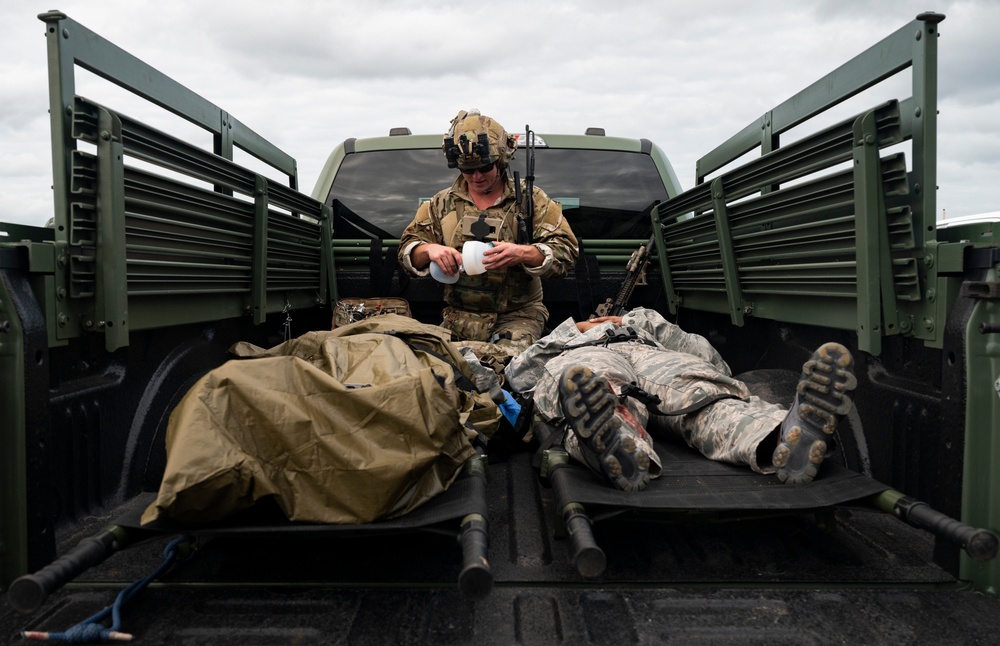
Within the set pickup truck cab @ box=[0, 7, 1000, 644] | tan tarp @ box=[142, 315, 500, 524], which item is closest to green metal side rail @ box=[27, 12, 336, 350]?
pickup truck cab @ box=[0, 7, 1000, 644]

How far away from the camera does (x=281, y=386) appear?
1579 mm

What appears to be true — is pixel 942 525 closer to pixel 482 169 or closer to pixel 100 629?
pixel 100 629

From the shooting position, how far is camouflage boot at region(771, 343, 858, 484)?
5.65 feet

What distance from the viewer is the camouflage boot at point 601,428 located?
5.65ft

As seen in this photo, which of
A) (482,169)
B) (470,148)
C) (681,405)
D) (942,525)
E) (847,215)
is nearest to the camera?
(942,525)

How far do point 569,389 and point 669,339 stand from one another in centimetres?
126

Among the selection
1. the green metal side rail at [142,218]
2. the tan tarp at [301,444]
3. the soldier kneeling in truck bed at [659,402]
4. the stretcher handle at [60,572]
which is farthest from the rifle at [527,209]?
the stretcher handle at [60,572]

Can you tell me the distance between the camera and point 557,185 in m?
3.91

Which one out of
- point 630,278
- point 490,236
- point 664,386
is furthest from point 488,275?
point 664,386

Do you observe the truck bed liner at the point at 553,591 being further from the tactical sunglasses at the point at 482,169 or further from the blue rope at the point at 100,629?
the tactical sunglasses at the point at 482,169

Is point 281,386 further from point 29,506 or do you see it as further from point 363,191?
point 363,191

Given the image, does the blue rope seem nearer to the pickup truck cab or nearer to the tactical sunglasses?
the pickup truck cab

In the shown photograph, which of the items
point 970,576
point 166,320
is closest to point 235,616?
point 166,320

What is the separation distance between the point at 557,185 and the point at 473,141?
0.88m
